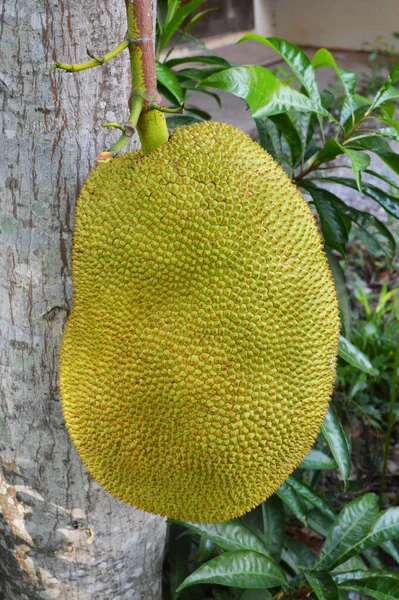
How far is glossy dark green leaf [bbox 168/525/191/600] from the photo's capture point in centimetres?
132

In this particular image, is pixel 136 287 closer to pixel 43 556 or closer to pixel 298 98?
pixel 298 98

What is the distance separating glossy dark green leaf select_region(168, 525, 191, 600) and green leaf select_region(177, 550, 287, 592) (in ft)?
0.71

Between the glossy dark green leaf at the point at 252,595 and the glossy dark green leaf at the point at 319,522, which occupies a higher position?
the glossy dark green leaf at the point at 252,595

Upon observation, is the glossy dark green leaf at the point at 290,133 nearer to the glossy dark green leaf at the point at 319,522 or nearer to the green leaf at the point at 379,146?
the green leaf at the point at 379,146

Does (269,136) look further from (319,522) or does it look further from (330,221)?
(319,522)

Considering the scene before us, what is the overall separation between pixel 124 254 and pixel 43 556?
2.02ft

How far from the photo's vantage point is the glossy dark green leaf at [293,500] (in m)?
1.25

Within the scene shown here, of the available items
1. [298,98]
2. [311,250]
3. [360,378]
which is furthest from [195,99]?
[311,250]

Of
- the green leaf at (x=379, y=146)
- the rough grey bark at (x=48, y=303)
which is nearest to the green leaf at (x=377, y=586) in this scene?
the rough grey bark at (x=48, y=303)

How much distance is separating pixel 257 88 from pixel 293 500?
817mm

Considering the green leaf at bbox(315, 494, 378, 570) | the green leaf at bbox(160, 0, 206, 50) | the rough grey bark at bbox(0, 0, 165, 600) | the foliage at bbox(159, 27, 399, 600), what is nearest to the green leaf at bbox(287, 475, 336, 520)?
the foliage at bbox(159, 27, 399, 600)

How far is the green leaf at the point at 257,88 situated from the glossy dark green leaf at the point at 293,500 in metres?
0.75

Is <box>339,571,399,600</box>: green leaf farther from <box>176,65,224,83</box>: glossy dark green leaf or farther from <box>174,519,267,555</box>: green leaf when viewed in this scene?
<box>176,65,224,83</box>: glossy dark green leaf

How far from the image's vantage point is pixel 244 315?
2.30 feet
